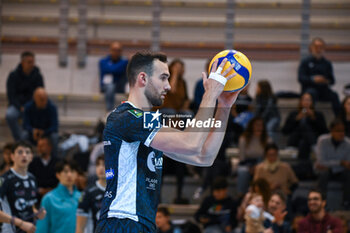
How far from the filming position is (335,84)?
555 inches

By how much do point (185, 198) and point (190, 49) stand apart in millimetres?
5146

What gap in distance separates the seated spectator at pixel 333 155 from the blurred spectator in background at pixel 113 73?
459 centimetres

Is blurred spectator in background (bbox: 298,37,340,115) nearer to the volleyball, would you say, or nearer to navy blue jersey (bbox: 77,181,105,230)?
navy blue jersey (bbox: 77,181,105,230)

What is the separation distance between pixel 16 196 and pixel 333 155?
5826 mm

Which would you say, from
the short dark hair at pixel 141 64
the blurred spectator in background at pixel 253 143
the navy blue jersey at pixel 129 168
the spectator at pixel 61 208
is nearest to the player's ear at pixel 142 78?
the short dark hair at pixel 141 64

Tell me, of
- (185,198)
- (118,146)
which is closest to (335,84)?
(185,198)

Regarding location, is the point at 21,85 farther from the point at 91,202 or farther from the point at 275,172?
the point at 275,172

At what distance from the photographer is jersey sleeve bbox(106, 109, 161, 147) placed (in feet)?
13.9

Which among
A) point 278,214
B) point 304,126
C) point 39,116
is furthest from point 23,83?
point 278,214

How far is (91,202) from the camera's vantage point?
823 centimetres

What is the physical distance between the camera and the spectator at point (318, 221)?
9.16 m

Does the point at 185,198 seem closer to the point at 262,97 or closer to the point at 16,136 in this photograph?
the point at 262,97

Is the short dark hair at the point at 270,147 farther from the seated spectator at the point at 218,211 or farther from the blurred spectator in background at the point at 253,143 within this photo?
the seated spectator at the point at 218,211

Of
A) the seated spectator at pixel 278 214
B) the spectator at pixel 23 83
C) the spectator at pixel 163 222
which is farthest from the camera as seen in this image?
the spectator at pixel 23 83
